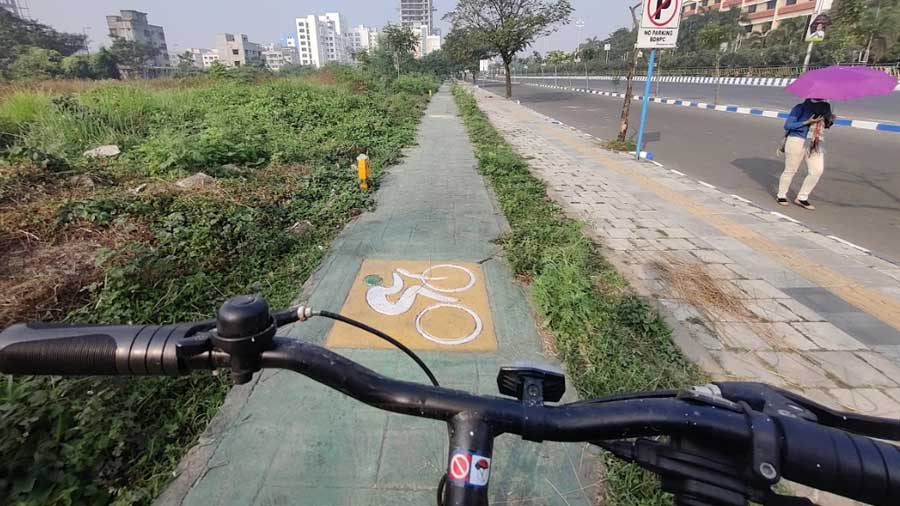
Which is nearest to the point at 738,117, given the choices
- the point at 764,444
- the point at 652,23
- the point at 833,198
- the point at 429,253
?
the point at 652,23

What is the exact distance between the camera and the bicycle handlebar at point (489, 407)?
2.25 feet

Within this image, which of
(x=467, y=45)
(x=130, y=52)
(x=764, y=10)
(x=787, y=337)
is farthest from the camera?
(x=764, y=10)

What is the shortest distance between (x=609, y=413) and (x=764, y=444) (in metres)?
0.23

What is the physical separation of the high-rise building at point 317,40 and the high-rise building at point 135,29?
3365 centimetres

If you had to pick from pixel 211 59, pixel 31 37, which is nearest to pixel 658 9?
pixel 211 59

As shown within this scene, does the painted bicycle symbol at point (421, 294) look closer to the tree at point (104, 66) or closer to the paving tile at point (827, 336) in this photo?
the paving tile at point (827, 336)

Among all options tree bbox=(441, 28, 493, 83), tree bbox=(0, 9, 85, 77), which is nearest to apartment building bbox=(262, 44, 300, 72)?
tree bbox=(0, 9, 85, 77)

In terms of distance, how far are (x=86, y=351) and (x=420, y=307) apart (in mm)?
2609

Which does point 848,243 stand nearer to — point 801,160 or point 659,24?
point 801,160

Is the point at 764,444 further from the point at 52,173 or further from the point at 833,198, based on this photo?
the point at 833,198

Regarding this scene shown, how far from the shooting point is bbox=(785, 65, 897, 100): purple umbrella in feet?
15.6

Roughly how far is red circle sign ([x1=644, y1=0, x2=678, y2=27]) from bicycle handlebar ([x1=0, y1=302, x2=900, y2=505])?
8716mm

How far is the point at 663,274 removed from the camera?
3.95 metres

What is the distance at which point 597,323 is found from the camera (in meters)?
3.04
